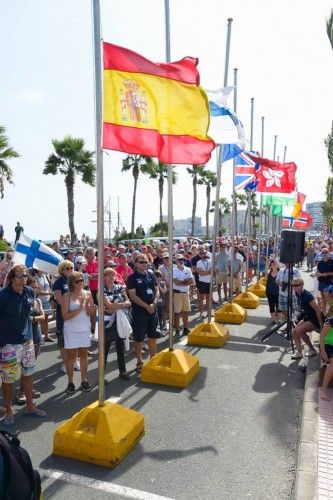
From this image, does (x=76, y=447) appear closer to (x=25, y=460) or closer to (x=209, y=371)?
(x=25, y=460)

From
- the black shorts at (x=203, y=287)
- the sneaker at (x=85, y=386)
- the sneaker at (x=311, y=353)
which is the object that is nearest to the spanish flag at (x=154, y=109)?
the sneaker at (x=85, y=386)

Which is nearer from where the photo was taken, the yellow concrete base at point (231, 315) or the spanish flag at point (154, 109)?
the spanish flag at point (154, 109)

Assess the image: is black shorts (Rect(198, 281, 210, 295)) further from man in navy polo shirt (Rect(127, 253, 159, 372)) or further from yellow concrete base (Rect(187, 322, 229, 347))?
man in navy polo shirt (Rect(127, 253, 159, 372))

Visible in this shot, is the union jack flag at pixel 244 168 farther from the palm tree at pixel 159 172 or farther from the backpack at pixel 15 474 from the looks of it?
the palm tree at pixel 159 172

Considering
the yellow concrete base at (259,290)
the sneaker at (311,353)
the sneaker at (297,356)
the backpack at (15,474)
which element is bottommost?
the yellow concrete base at (259,290)

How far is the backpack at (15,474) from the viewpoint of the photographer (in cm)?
211

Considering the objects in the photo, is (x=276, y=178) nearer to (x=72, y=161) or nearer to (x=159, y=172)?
(x=72, y=161)

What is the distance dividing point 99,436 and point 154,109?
3.89m

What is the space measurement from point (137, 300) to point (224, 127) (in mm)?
3936

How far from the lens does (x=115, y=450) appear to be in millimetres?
4219

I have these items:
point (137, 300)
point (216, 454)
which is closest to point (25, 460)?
point (216, 454)

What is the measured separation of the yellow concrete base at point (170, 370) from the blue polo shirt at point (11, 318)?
2318 mm

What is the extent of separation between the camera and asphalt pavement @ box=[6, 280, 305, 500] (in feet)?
12.9

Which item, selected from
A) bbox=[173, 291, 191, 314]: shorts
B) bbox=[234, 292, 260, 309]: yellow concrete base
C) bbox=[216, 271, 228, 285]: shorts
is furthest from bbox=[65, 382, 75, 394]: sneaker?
bbox=[216, 271, 228, 285]: shorts
